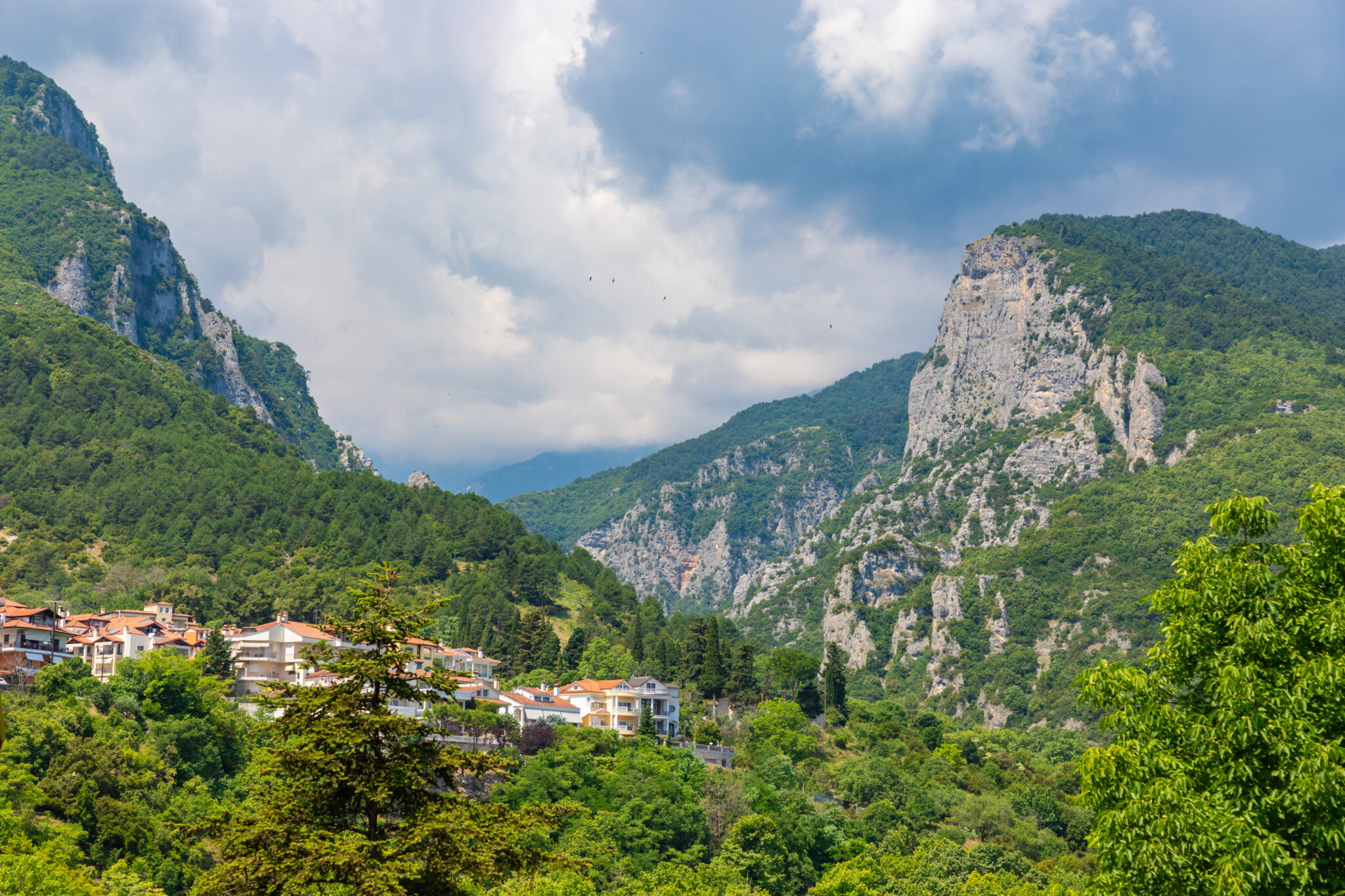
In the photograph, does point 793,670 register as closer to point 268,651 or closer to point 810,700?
point 810,700

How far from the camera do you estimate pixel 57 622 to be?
80.2 meters

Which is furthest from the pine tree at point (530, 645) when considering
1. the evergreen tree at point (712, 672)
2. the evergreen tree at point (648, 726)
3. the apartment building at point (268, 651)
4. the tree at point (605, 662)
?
the apartment building at point (268, 651)

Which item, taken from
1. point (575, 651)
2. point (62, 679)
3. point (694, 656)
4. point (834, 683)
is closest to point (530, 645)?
point (575, 651)

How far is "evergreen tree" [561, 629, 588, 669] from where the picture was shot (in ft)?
383

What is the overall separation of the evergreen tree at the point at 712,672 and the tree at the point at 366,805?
93.0 m

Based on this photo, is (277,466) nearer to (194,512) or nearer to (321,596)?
(194,512)

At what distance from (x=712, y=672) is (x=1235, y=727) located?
98.9 meters

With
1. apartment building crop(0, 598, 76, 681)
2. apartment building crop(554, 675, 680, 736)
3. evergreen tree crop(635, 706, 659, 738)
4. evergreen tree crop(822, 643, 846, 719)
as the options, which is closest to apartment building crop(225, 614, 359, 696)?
apartment building crop(0, 598, 76, 681)

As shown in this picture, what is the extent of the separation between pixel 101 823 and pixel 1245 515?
55.8m

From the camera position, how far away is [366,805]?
17297 mm

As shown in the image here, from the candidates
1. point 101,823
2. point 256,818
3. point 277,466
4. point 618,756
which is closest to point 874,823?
point 618,756

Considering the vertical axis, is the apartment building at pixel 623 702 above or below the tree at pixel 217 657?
below

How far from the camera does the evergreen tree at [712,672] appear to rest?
109 m

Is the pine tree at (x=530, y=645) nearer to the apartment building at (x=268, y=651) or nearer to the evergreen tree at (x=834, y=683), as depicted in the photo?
the apartment building at (x=268, y=651)
